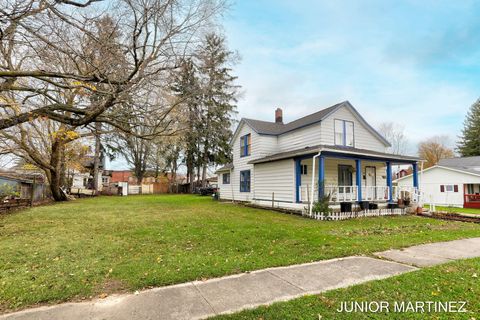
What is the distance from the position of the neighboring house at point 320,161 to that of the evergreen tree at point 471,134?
113 ft

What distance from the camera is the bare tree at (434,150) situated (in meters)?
46.2

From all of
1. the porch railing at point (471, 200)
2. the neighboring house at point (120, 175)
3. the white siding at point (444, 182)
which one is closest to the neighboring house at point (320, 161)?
the white siding at point (444, 182)

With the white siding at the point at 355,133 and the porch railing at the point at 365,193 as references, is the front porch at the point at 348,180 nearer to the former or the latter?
the porch railing at the point at 365,193

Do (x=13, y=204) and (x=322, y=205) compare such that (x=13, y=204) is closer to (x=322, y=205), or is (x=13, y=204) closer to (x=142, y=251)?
(x=142, y=251)

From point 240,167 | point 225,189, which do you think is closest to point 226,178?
point 225,189

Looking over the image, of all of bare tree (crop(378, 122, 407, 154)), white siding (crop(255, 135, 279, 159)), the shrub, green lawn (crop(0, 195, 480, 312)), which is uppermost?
bare tree (crop(378, 122, 407, 154))

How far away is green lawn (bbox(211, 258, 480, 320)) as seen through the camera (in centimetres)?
287

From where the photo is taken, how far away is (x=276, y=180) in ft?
49.6

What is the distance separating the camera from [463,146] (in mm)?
40688

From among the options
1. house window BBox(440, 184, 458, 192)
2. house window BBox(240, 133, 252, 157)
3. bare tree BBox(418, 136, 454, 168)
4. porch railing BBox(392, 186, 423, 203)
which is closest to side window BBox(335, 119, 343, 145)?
porch railing BBox(392, 186, 423, 203)

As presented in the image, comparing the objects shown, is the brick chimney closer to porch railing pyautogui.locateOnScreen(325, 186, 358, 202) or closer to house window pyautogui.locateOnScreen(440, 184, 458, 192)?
porch railing pyautogui.locateOnScreen(325, 186, 358, 202)

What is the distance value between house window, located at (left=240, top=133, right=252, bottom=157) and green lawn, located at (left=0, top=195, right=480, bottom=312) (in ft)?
33.7

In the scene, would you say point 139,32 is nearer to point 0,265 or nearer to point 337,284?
point 0,265

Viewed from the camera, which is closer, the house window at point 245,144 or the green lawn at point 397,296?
the green lawn at point 397,296
